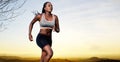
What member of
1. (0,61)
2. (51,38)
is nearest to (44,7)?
(51,38)

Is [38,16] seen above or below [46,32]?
above

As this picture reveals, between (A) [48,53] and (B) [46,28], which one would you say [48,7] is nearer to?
(B) [46,28]

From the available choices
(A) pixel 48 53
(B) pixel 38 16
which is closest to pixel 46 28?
(B) pixel 38 16

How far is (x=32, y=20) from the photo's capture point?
504cm

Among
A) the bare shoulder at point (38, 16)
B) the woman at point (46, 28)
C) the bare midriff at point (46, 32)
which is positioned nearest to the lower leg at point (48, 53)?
the woman at point (46, 28)

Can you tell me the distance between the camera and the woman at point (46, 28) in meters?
4.82

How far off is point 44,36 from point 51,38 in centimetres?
17

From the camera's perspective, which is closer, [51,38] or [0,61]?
[51,38]

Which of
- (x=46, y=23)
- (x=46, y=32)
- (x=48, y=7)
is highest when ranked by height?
(x=48, y=7)

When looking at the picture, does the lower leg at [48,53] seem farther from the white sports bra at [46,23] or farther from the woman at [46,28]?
the white sports bra at [46,23]

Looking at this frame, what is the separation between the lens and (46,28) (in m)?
4.88

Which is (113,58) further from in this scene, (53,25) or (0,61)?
(0,61)

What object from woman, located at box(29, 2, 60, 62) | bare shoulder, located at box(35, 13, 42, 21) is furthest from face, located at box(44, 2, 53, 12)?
bare shoulder, located at box(35, 13, 42, 21)

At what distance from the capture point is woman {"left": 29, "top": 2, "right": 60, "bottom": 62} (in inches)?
190
